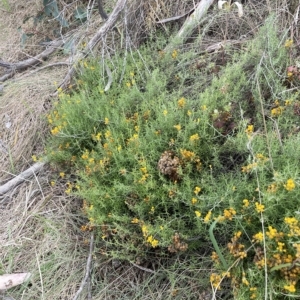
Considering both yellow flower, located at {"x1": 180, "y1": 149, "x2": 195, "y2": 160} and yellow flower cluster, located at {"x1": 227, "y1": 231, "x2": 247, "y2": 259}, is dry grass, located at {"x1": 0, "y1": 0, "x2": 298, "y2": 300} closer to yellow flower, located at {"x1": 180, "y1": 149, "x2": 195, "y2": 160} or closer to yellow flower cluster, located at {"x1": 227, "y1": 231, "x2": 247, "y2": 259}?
yellow flower cluster, located at {"x1": 227, "y1": 231, "x2": 247, "y2": 259}

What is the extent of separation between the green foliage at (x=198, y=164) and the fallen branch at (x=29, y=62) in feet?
3.93

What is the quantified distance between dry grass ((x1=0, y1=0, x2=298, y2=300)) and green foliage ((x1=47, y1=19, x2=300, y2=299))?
0.49ft

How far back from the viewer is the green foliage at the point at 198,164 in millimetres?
1782

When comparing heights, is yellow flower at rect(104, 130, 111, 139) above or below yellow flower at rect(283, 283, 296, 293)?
above

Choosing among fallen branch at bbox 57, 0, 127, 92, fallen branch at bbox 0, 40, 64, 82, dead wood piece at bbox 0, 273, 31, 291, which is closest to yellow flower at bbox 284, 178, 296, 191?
dead wood piece at bbox 0, 273, 31, 291

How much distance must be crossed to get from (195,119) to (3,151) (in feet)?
5.17

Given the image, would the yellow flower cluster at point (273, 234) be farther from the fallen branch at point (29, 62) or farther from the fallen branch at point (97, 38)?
the fallen branch at point (29, 62)

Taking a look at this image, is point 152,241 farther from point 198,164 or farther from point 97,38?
point 97,38

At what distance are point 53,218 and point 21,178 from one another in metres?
0.45

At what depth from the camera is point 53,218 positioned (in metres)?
2.51

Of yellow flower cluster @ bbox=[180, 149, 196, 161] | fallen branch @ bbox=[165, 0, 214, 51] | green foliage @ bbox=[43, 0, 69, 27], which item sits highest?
green foliage @ bbox=[43, 0, 69, 27]

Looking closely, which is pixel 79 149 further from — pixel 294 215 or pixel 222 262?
pixel 294 215

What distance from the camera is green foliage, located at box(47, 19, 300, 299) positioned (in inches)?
70.2

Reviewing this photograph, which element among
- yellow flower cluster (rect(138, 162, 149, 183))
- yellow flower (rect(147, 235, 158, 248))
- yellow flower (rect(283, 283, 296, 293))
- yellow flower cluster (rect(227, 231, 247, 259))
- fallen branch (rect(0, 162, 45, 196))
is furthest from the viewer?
fallen branch (rect(0, 162, 45, 196))
